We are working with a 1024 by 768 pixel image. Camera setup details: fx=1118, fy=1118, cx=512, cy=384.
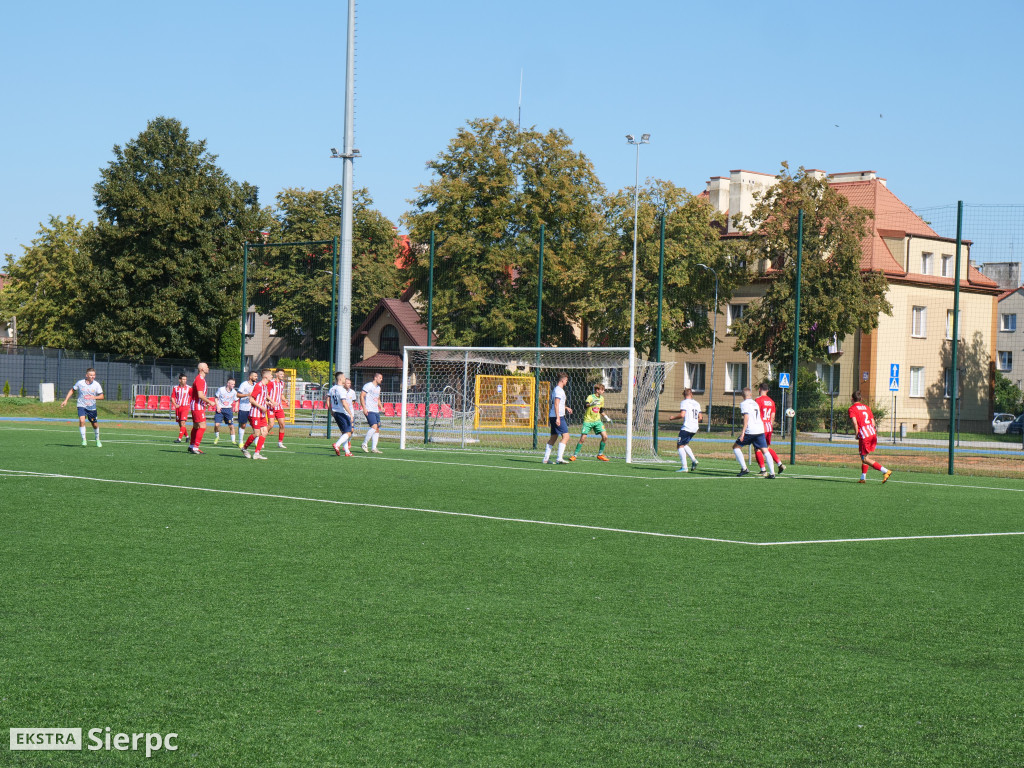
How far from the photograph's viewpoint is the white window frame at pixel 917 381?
54531mm

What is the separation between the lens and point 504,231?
165 feet

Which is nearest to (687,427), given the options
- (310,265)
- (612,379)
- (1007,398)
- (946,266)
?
(612,379)

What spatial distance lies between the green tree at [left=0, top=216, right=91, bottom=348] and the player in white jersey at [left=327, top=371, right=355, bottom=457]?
52210 mm

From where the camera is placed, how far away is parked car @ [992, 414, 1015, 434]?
56031 millimetres

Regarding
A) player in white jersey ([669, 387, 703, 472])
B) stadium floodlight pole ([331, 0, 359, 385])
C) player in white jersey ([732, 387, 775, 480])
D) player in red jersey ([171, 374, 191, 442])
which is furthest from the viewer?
stadium floodlight pole ([331, 0, 359, 385])

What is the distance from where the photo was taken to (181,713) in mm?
4953

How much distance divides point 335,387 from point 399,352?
47.2 m

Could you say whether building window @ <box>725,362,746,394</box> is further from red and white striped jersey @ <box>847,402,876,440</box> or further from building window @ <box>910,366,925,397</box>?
red and white striped jersey @ <box>847,402,876,440</box>

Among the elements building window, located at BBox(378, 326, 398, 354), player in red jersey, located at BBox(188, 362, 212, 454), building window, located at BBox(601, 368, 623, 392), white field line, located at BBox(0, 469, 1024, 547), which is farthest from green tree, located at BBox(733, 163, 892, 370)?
white field line, located at BBox(0, 469, 1024, 547)

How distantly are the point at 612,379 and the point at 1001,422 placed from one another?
36201 mm

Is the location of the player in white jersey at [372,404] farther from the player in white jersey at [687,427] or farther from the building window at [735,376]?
the building window at [735,376]

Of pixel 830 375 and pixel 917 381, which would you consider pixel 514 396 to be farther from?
pixel 917 381

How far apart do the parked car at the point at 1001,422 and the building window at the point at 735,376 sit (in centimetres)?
1256

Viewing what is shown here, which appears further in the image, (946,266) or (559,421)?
(946,266)
